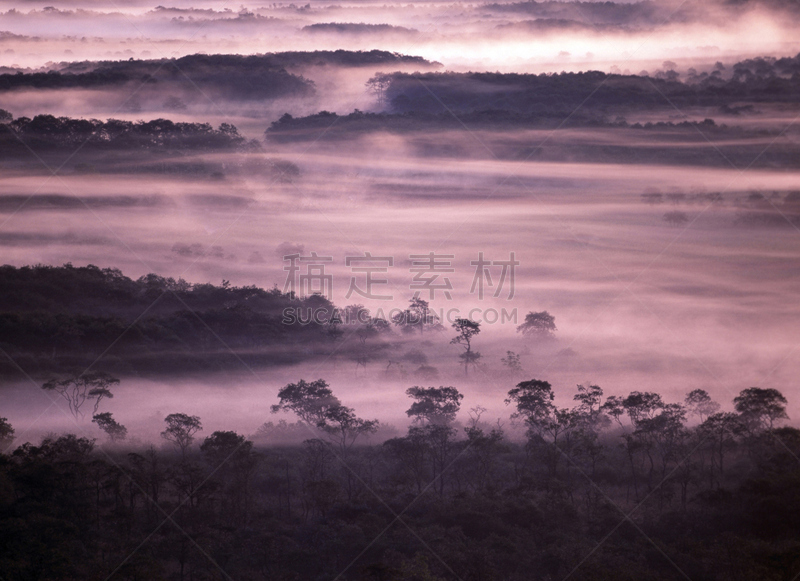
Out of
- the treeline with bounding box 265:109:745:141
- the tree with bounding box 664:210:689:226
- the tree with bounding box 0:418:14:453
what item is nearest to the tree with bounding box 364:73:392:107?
the treeline with bounding box 265:109:745:141

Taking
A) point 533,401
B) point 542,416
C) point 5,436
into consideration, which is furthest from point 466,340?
point 5,436

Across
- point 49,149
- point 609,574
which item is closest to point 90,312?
point 609,574

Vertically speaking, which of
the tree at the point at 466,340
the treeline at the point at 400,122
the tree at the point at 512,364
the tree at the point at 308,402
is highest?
the treeline at the point at 400,122

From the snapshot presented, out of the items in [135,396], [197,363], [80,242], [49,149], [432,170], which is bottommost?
[135,396]

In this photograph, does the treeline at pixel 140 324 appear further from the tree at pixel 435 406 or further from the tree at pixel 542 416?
the tree at pixel 542 416

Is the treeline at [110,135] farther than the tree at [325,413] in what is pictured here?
Yes

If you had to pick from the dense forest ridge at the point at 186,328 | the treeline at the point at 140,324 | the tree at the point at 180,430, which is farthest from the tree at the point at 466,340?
the tree at the point at 180,430

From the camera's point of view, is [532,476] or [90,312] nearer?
[532,476]

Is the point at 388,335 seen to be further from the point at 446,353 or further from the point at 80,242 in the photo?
the point at 80,242
